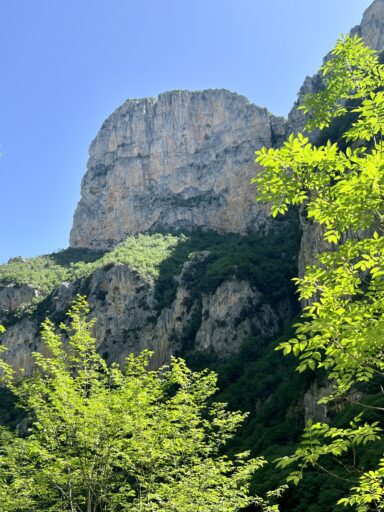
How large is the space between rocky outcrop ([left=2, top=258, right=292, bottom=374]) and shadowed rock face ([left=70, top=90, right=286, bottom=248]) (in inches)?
1454

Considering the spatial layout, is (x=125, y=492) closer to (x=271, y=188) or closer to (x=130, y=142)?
(x=271, y=188)

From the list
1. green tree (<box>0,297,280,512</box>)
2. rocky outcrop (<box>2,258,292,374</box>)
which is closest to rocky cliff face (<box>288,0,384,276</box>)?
rocky outcrop (<box>2,258,292,374</box>)

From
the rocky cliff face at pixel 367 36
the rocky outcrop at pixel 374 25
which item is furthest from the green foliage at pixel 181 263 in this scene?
the rocky outcrop at pixel 374 25

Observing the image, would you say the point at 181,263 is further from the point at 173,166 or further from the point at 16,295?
the point at 173,166

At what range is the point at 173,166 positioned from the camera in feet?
506

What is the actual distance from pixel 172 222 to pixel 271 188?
Answer: 140772 mm

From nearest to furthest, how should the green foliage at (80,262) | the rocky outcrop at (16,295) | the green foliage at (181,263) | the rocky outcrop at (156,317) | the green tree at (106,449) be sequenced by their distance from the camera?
the green tree at (106,449)
the rocky outcrop at (156,317)
the green foliage at (181,263)
the green foliage at (80,262)
the rocky outcrop at (16,295)

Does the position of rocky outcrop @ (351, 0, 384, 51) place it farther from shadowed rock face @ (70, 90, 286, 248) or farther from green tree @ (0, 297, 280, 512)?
green tree @ (0, 297, 280, 512)

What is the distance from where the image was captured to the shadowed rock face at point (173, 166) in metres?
139

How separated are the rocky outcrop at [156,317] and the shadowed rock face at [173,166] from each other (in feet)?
121

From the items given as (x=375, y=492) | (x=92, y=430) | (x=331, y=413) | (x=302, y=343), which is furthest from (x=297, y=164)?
(x=331, y=413)

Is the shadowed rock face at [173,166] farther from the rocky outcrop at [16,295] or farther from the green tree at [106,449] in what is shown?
the green tree at [106,449]

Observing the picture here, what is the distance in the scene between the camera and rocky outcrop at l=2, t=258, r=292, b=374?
291 ft

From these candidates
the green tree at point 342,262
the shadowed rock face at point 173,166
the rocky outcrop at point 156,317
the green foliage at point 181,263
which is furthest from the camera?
the shadowed rock face at point 173,166
